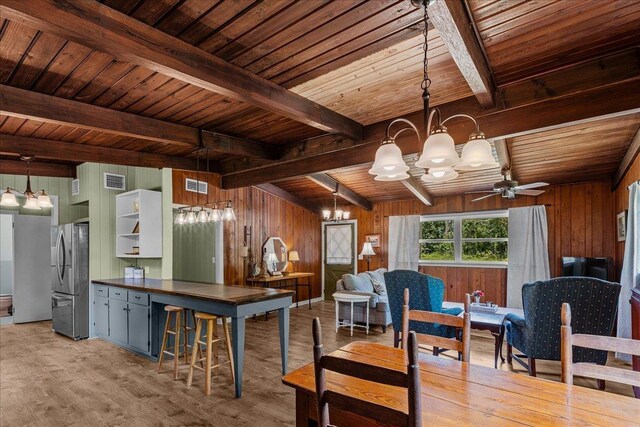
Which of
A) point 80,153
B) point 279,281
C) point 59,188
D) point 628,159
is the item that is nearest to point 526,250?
point 628,159

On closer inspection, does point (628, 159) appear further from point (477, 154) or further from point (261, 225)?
point (261, 225)

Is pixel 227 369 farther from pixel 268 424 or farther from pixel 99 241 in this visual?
pixel 99 241

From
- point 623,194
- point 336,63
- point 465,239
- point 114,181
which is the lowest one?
point 465,239

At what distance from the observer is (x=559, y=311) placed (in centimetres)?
316

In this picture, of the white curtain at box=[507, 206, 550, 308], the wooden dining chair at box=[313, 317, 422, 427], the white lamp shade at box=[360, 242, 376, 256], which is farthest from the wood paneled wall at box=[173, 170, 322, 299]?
the wooden dining chair at box=[313, 317, 422, 427]

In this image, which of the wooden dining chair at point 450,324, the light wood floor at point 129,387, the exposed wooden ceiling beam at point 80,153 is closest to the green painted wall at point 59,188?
the exposed wooden ceiling beam at point 80,153

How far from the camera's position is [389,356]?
2.01 metres

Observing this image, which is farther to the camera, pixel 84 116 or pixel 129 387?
pixel 129 387

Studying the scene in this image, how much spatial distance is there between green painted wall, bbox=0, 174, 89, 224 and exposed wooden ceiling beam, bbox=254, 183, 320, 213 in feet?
10.7

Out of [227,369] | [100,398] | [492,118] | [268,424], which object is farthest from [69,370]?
[492,118]

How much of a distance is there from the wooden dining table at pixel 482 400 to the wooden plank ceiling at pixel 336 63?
1944 millimetres

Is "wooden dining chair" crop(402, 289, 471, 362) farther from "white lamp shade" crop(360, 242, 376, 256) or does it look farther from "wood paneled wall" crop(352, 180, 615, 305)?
"white lamp shade" crop(360, 242, 376, 256)

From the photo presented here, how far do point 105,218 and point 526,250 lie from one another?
23.7ft

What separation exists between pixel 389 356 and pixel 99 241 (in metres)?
5.14
